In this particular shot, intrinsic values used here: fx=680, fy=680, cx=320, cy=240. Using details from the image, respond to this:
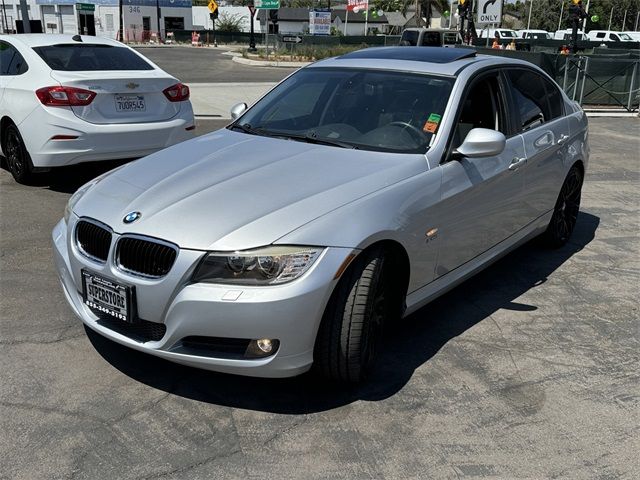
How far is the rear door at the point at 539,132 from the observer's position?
5.00 m

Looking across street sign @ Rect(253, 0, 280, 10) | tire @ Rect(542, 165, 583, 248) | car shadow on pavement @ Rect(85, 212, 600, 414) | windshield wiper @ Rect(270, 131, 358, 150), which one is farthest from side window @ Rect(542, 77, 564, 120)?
street sign @ Rect(253, 0, 280, 10)

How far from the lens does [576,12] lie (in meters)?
22.7

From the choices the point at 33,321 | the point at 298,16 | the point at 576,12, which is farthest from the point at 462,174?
the point at 298,16

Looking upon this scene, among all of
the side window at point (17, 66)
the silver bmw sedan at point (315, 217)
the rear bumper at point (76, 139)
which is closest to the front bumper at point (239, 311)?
the silver bmw sedan at point (315, 217)

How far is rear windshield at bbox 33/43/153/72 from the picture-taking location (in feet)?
23.5

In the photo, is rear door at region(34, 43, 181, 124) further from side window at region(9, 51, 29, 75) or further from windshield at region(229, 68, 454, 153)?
windshield at region(229, 68, 454, 153)

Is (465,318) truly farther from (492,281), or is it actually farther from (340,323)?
(340,323)

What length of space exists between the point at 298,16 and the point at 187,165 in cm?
9672

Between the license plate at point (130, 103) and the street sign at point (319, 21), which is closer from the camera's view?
the license plate at point (130, 103)

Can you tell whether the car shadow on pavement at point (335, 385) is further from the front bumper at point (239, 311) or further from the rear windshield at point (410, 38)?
the rear windshield at point (410, 38)

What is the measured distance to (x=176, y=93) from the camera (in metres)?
7.55

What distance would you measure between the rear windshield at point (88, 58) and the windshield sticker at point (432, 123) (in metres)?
4.35

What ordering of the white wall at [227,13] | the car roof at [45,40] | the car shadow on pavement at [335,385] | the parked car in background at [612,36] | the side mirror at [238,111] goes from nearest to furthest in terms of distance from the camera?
the car shadow on pavement at [335,385] < the side mirror at [238,111] < the car roof at [45,40] < the parked car in background at [612,36] < the white wall at [227,13]

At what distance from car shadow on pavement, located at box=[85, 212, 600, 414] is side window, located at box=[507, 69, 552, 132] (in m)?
1.27
